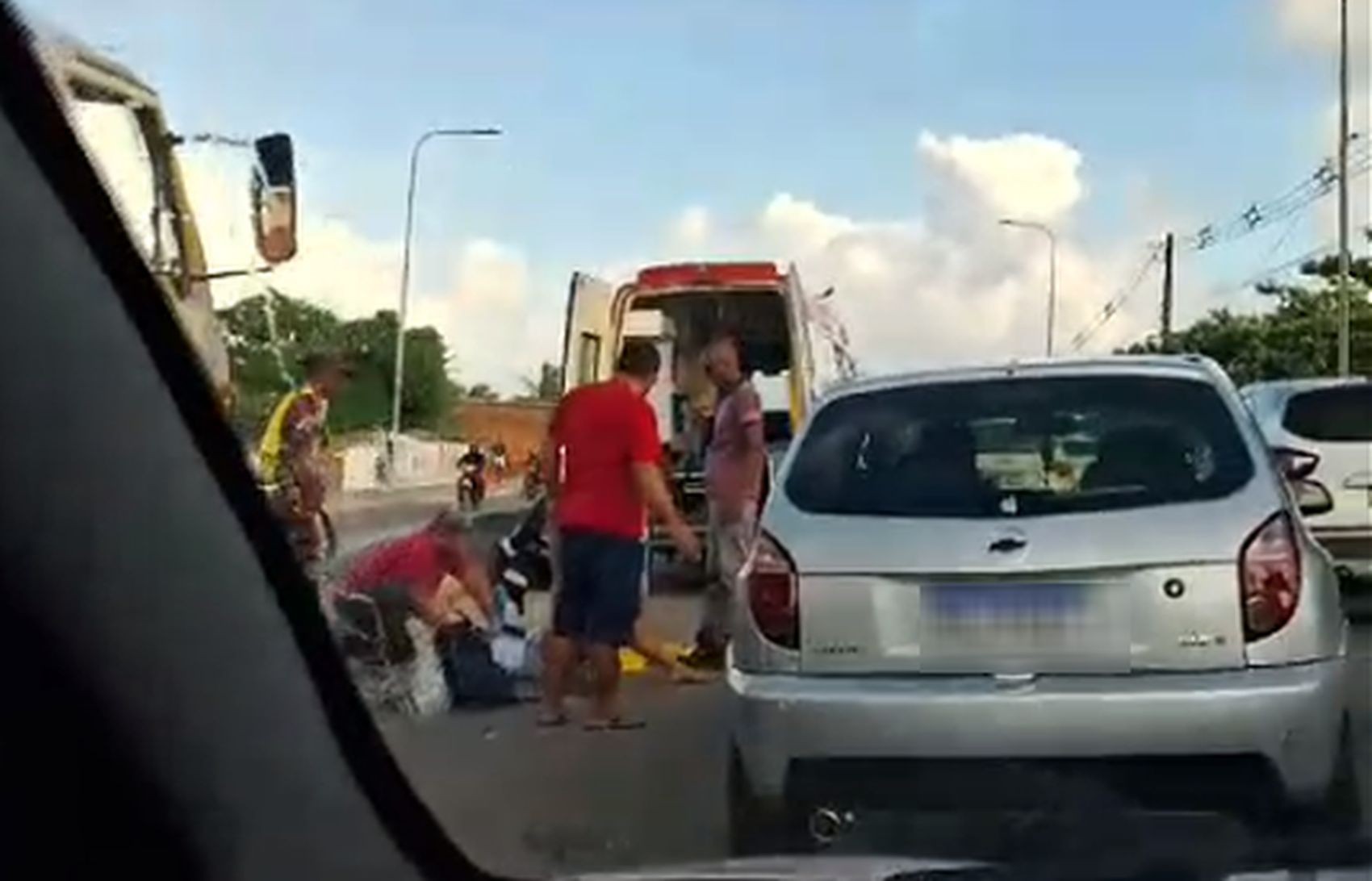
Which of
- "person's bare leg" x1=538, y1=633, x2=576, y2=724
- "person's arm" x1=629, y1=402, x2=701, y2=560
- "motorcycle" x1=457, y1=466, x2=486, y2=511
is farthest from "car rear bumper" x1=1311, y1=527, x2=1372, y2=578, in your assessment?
"motorcycle" x1=457, y1=466, x2=486, y2=511

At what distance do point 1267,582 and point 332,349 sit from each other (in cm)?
318

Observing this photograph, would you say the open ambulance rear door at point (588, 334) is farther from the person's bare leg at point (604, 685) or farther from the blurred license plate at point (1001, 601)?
the blurred license plate at point (1001, 601)

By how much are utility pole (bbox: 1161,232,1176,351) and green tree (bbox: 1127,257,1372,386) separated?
7 cm

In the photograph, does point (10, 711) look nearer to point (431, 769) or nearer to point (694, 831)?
point (431, 769)

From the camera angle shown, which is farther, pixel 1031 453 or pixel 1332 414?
pixel 1332 414

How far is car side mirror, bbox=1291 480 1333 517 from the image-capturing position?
7.39 meters

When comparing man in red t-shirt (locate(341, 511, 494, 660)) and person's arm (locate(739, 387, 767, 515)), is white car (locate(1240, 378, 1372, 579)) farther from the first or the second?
man in red t-shirt (locate(341, 511, 494, 660))

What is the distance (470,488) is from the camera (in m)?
6.40

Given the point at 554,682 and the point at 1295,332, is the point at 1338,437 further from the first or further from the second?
the point at 554,682

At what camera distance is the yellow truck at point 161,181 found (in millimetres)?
2432

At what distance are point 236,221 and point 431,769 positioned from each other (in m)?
0.73

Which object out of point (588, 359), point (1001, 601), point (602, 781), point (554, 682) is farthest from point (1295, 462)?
point (588, 359)

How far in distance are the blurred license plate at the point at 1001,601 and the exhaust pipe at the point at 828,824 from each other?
0.53 m

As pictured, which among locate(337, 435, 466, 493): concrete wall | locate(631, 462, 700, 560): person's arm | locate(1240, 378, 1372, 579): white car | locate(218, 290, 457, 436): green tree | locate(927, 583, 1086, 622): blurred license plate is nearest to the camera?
locate(218, 290, 457, 436): green tree
